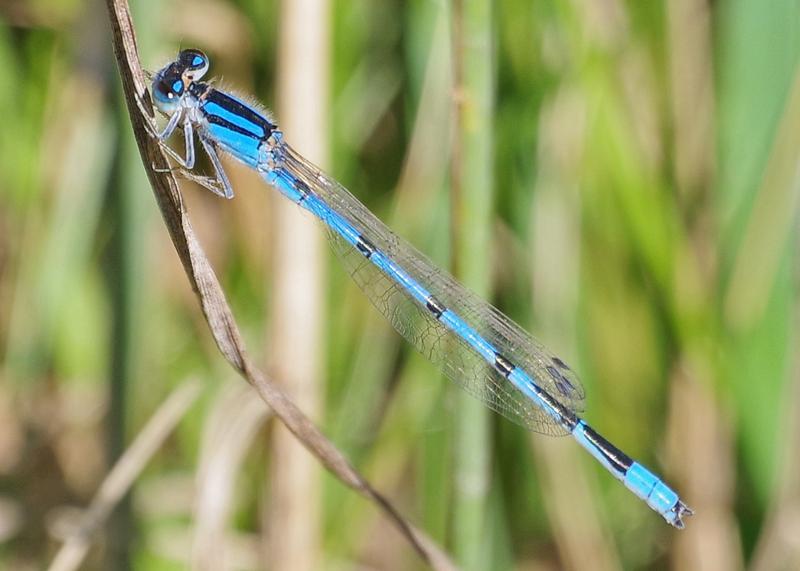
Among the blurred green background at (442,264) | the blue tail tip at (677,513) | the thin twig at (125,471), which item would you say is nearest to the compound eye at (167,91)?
the blurred green background at (442,264)

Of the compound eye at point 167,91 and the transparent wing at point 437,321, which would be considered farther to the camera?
the transparent wing at point 437,321

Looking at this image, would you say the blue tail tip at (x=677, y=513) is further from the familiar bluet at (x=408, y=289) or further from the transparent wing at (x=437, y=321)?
the transparent wing at (x=437, y=321)

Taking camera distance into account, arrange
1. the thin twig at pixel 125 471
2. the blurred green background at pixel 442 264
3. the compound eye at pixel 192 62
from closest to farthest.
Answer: the thin twig at pixel 125 471 → the compound eye at pixel 192 62 → the blurred green background at pixel 442 264

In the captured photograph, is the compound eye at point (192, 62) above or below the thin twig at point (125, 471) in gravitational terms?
above

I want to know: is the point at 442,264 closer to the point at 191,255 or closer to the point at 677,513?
the point at 677,513

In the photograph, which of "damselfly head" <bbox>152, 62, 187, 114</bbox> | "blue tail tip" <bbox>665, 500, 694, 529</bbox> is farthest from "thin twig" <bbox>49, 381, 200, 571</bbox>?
"blue tail tip" <bbox>665, 500, 694, 529</bbox>

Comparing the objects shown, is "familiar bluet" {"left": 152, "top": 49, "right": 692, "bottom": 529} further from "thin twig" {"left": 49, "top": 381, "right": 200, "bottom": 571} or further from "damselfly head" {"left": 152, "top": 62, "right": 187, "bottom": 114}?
"thin twig" {"left": 49, "top": 381, "right": 200, "bottom": 571}
